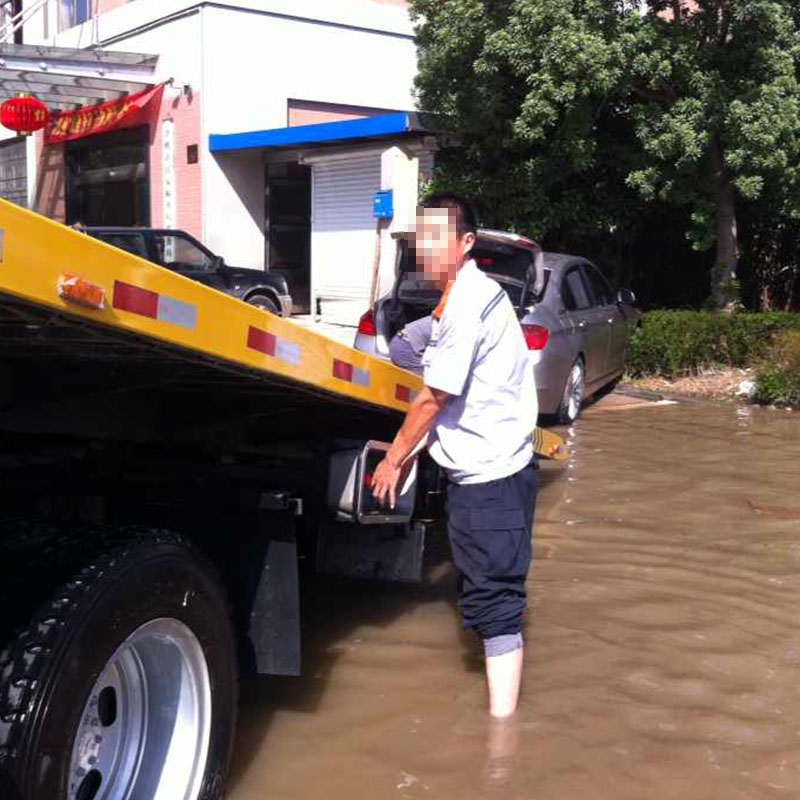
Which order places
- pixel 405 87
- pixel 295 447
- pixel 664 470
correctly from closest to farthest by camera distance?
pixel 295 447, pixel 664 470, pixel 405 87

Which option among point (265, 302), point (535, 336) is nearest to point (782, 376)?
point (535, 336)

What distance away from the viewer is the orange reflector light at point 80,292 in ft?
6.64

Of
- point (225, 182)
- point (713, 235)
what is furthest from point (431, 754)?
point (225, 182)

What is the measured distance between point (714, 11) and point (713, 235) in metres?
2.59

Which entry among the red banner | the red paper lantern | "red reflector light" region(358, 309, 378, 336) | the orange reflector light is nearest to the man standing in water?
the orange reflector light

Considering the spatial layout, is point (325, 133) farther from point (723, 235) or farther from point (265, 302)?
point (723, 235)

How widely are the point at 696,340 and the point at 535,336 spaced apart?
4130 mm

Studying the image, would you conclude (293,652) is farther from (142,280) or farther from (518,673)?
(142,280)

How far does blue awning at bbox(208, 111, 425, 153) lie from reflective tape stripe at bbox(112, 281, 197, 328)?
12.7m

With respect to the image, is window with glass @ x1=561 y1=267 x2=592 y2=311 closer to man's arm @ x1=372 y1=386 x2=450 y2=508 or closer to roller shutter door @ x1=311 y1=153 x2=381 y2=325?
man's arm @ x1=372 y1=386 x2=450 y2=508

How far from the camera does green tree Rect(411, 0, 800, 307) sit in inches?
454

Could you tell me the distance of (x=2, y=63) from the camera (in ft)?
59.8

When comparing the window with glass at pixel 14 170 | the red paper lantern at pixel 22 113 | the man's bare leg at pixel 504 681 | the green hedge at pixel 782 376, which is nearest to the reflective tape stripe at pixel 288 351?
the man's bare leg at pixel 504 681

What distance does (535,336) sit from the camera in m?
8.63
